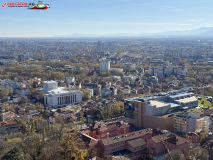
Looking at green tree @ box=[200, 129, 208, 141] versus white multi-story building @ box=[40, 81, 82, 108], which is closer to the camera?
green tree @ box=[200, 129, 208, 141]

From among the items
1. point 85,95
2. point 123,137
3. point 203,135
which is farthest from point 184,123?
point 85,95

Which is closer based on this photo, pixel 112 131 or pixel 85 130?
pixel 85 130

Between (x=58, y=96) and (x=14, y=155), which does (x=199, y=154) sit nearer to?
(x=14, y=155)

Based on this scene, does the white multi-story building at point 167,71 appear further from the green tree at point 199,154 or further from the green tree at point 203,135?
the green tree at point 199,154

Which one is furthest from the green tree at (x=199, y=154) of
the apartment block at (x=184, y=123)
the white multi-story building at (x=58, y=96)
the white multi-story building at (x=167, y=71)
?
the white multi-story building at (x=167, y=71)

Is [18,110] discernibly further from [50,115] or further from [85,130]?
[85,130]

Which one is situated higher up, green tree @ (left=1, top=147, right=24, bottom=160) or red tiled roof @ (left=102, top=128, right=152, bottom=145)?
green tree @ (left=1, top=147, right=24, bottom=160)

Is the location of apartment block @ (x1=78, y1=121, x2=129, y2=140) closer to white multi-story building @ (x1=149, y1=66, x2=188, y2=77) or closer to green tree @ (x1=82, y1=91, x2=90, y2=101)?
green tree @ (x1=82, y1=91, x2=90, y2=101)

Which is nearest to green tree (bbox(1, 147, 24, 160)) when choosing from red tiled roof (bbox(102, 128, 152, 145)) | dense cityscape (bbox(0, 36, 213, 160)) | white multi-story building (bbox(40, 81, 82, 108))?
dense cityscape (bbox(0, 36, 213, 160))

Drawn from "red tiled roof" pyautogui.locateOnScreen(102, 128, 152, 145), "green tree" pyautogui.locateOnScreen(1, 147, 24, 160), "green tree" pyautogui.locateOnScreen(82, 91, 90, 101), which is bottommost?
"green tree" pyautogui.locateOnScreen(82, 91, 90, 101)

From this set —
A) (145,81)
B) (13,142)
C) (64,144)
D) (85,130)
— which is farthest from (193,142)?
(145,81)
